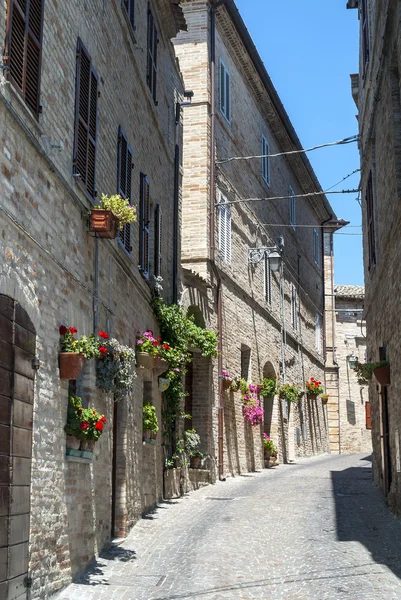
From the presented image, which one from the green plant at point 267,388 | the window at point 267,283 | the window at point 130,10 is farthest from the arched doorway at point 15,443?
the window at point 267,283

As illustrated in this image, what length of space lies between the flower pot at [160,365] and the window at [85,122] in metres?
3.62

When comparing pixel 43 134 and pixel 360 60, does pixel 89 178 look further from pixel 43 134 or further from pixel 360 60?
pixel 360 60

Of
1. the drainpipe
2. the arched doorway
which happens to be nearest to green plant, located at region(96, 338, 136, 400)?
the arched doorway

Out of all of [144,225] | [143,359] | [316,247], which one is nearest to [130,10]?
[144,225]

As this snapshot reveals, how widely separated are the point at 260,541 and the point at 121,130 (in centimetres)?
565

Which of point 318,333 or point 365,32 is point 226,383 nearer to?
point 365,32

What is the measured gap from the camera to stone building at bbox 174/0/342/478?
1791cm

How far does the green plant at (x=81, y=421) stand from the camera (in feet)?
26.2

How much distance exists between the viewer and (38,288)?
23.5ft

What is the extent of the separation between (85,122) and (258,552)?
5.35 m

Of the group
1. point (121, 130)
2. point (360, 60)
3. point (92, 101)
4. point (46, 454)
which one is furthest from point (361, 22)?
point (46, 454)

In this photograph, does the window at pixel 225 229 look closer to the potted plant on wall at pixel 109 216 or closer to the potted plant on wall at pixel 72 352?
the potted plant on wall at pixel 109 216

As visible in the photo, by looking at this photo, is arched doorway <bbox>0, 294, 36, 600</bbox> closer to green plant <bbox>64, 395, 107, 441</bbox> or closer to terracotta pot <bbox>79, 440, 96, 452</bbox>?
green plant <bbox>64, 395, 107, 441</bbox>

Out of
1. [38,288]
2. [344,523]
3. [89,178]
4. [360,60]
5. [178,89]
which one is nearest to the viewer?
[38,288]
